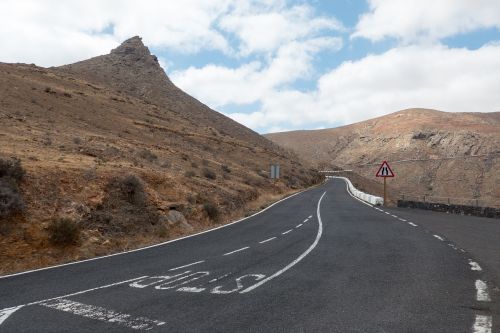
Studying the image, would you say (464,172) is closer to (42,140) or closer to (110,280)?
(42,140)

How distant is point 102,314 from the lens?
6402 millimetres

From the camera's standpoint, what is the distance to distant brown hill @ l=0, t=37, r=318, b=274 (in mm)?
14108

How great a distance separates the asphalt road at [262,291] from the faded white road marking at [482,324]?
12 mm

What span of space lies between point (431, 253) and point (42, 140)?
929 inches

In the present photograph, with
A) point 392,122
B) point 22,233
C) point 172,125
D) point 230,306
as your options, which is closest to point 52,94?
point 172,125

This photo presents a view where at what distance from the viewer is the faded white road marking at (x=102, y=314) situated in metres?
5.88

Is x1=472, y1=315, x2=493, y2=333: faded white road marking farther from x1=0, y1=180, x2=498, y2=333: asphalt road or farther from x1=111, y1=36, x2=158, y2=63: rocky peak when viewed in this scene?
x1=111, y1=36, x2=158, y2=63: rocky peak

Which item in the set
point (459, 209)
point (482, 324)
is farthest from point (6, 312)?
point (459, 209)

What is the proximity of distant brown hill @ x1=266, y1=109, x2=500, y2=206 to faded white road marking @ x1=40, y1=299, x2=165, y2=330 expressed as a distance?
53.0m

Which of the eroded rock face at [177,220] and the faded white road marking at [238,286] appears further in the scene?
the eroded rock face at [177,220]

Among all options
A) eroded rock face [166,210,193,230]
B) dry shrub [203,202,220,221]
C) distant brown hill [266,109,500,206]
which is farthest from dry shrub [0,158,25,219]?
distant brown hill [266,109,500,206]

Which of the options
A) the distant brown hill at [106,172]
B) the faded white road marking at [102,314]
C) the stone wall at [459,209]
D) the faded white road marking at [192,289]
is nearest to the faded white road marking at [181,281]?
the faded white road marking at [192,289]

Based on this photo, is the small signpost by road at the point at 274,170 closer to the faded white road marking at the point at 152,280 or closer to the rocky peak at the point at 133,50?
the faded white road marking at the point at 152,280

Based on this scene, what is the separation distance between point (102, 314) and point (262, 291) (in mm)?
2550
